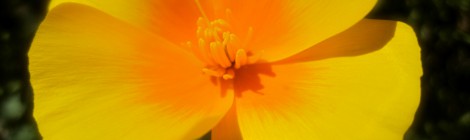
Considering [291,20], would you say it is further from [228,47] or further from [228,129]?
[228,129]

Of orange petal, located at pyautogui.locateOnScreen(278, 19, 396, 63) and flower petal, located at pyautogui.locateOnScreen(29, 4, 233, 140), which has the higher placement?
orange petal, located at pyautogui.locateOnScreen(278, 19, 396, 63)

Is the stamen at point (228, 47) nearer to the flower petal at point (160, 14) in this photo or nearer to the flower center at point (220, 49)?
the flower center at point (220, 49)

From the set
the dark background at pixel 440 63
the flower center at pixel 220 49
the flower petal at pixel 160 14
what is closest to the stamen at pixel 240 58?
the flower center at pixel 220 49

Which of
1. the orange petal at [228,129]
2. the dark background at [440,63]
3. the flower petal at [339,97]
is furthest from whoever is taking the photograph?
the dark background at [440,63]

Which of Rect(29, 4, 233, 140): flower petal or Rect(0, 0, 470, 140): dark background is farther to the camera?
Rect(0, 0, 470, 140): dark background

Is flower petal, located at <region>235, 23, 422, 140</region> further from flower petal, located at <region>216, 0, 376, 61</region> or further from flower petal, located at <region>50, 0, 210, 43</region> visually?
flower petal, located at <region>50, 0, 210, 43</region>

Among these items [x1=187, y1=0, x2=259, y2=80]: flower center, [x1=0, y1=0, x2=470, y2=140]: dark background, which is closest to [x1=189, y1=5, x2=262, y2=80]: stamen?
[x1=187, y1=0, x2=259, y2=80]: flower center
